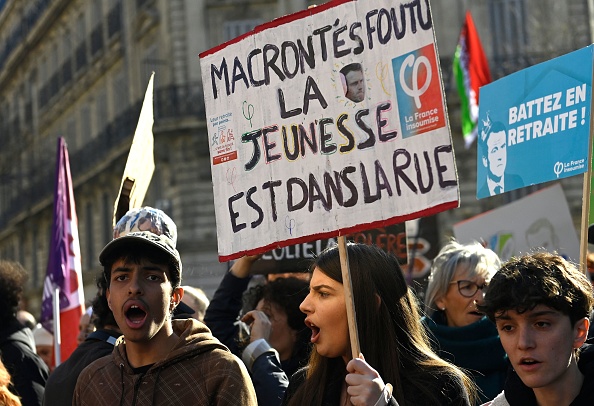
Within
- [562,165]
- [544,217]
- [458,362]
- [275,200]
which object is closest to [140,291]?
[275,200]

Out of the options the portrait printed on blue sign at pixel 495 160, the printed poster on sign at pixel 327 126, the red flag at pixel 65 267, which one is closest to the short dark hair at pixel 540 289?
the printed poster on sign at pixel 327 126

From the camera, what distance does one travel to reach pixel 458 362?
488 centimetres

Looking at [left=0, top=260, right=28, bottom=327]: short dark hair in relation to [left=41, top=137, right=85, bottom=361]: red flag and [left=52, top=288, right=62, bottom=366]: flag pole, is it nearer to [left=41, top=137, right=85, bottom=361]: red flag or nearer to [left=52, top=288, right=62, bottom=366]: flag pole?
[left=52, top=288, right=62, bottom=366]: flag pole

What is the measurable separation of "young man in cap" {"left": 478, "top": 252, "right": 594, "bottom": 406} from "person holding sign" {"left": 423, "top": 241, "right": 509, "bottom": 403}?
48.5 inches

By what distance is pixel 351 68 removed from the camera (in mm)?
3969

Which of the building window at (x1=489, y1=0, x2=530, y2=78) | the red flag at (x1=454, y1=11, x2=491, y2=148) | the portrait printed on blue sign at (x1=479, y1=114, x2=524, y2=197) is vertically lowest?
the portrait printed on blue sign at (x1=479, y1=114, x2=524, y2=197)

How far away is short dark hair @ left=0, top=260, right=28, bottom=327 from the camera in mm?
5973

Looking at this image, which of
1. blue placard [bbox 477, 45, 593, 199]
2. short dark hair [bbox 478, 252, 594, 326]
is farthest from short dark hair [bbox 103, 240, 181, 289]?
blue placard [bbox 477, 45, 593, 199]

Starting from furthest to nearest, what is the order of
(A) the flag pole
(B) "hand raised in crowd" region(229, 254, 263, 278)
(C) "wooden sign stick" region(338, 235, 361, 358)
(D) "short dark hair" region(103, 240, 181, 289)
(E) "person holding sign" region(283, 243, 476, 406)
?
(A) the flag pole, (B) "hand raised in crowd" region(229, 254, 263, 278), (D) "short dark hair" region(103, 240, 181, 289), (E) "person holding sign" region(283, 243, 476, 406), (C) "wooden sign stick" region(338, 235, 361, 358)

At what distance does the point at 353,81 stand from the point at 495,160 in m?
2.39

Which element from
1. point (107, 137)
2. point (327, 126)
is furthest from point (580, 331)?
point (107, 137)

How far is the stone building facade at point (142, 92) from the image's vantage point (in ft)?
86.1

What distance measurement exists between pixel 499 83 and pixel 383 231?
96cm

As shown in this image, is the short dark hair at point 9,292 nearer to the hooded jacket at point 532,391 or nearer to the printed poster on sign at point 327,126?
the printed poster on sign at point 327,126
